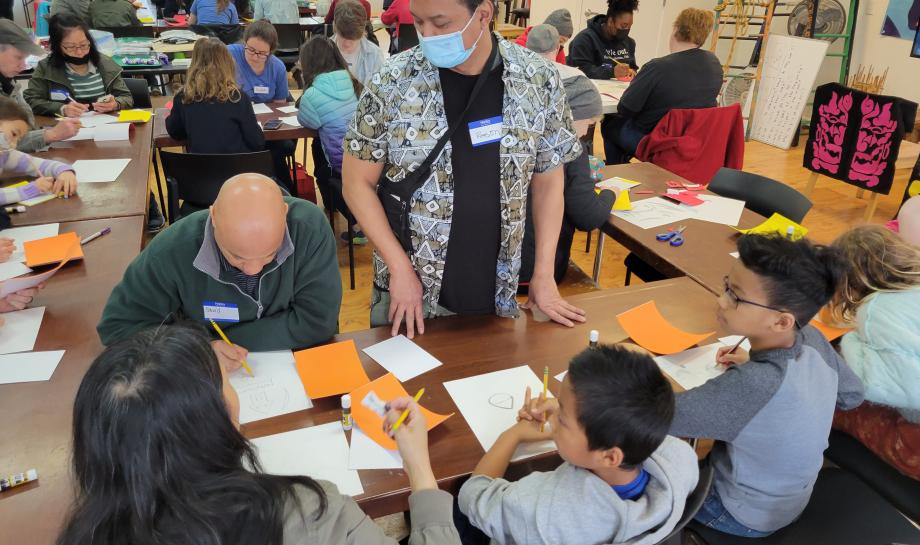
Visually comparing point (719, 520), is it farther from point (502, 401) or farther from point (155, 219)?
point (155, 219)

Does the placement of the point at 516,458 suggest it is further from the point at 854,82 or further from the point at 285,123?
the point at 854,82

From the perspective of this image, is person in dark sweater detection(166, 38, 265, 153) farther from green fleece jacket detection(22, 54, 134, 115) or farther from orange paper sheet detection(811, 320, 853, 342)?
orange paper sheet detection(811, 320, 853, 342)

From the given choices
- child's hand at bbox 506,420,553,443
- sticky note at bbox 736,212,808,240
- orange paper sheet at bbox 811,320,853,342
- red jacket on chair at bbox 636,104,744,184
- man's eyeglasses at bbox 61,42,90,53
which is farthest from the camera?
man's eyeglasses at bbox 61,42,90,53

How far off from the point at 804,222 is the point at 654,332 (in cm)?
369

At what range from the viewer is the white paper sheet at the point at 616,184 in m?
2.97

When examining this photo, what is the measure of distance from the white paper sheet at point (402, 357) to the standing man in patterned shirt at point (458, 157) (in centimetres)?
7

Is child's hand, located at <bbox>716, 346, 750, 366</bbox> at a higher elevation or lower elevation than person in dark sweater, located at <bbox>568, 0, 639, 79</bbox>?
lower

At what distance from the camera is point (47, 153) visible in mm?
3164

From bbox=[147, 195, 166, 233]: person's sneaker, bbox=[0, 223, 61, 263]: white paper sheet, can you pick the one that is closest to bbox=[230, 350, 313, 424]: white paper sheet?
bbox=[0, 223, 61, 263]: white paper sheet

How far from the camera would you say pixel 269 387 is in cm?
152

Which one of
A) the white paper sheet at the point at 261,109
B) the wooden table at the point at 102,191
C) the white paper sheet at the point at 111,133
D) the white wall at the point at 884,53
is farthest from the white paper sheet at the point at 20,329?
the white wall at the point at 884,53

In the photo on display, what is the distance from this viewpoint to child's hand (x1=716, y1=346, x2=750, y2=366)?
1643mm

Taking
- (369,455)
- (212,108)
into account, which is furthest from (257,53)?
(369,455)

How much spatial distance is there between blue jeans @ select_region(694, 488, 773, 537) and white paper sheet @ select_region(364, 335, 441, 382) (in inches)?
30.2
